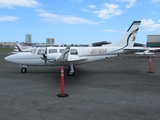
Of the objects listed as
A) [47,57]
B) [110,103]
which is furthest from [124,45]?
[110,103]

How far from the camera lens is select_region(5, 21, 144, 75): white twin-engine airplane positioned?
42.2 feet

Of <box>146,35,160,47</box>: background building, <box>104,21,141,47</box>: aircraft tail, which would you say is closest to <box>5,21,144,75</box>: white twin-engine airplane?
<box>104,21,141,47</box>: aircraft tail

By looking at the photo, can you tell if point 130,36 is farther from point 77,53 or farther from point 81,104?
point 81,104

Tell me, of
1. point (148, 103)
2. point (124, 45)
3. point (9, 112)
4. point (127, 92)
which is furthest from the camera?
point (124, 45)

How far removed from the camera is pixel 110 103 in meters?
6.18

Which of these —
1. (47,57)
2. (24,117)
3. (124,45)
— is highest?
(124,45)

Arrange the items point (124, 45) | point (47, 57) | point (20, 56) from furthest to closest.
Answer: point (124, 45), point (20, 56), point (47, 57)

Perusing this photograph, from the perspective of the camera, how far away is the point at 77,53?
13.4 metres

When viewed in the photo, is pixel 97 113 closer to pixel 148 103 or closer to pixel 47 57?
pixel 148 103

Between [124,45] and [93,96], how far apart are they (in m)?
8.52

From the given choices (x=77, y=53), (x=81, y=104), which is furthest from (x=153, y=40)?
(x=81, y=104)

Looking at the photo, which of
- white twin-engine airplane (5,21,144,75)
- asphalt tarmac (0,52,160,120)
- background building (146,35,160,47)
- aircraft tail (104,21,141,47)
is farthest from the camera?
background building (146,35,160,47)

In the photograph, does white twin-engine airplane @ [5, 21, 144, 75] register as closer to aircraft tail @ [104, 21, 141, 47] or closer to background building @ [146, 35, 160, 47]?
aircraft tail @ [104, 21, 141, 47]

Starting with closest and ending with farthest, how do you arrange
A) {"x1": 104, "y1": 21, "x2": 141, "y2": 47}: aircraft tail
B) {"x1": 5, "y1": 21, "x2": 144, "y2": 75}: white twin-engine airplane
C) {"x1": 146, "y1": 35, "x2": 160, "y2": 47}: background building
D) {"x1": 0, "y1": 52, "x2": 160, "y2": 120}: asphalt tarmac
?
{"x1": 0, "y1": 52, "x2": 160, "y2": 120}: asphalt tarmac, {"x1": 5, "y1": 21, "x2": 144, "y2": 75}: white twin-engine airplane, {"x1": 104, "y1": 21, "x2": 141, "y2": 47}: aircraft tail, {"x1": 146, "y1": 35, "x2": 160, "y2": 47}: background building
